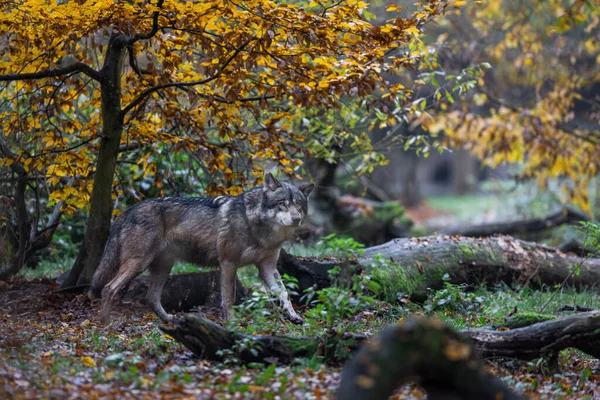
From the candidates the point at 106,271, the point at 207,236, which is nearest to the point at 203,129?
the point at 207,236

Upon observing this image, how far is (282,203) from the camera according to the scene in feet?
29.5

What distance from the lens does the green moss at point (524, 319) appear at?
7094mm

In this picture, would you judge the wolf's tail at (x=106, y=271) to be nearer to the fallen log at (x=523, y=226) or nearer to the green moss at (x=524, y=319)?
the green moss at (x=524, y=319)

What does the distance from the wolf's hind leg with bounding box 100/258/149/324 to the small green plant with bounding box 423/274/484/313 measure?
3.88 meters

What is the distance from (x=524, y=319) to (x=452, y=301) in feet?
6.81

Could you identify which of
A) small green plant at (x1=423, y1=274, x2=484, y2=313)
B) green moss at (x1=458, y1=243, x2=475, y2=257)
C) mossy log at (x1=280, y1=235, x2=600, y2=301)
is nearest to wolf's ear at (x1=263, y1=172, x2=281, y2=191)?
mossy log at (x1=280, y1=235, x2=600, y2=301)

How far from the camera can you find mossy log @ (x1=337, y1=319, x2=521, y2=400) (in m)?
4.26

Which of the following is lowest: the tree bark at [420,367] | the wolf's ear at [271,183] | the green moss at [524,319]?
the green moss at [524,319]

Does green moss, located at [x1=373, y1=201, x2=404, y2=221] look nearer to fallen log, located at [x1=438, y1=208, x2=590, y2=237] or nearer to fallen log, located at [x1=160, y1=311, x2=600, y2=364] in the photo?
fallen log, located at [x1=438, y1=208, x2=590, y2=237]

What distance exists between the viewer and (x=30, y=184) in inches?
420

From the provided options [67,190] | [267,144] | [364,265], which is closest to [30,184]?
[67,190]

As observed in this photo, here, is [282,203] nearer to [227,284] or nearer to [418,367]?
[227,284]

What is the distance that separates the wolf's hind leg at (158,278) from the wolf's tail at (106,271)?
1.86 feet

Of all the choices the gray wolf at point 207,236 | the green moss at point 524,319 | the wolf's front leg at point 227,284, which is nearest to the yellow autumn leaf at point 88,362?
the gray wolf at point 207,236
